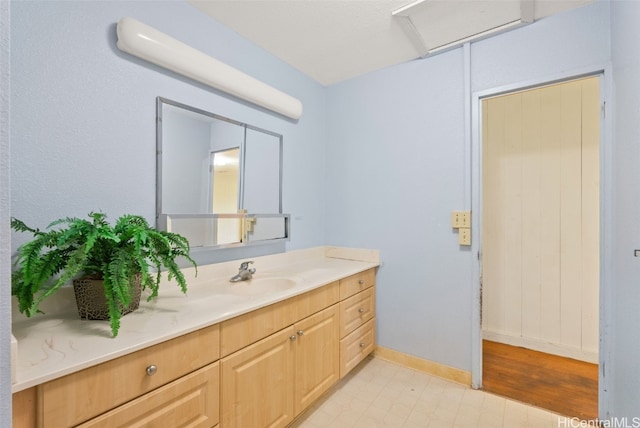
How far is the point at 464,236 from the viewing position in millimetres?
1982

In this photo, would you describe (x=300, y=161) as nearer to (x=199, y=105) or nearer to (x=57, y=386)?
(x=199, y=105)

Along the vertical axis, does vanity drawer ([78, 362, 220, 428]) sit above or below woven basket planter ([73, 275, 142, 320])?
below

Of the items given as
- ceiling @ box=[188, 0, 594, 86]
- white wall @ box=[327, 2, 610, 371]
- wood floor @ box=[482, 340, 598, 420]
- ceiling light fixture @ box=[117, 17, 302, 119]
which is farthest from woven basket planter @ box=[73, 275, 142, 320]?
wood floor @ box=[482, 340, 598, 420]

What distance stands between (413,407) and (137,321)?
5.37 ft

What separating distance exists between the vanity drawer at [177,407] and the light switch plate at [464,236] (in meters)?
1.68

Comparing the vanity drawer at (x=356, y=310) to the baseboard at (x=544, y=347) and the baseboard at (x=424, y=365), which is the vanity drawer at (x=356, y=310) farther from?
the baseboard at (x=544, y=347)

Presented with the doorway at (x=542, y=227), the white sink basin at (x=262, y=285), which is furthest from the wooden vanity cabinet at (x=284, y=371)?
the doorway at (x=542, y=227)

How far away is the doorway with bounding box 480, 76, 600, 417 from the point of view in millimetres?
2291

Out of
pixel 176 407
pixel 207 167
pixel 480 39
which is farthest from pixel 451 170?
pixel 176 407

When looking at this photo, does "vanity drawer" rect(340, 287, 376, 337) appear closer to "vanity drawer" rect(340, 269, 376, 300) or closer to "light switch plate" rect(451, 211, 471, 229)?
"vanity drawer" rect(340, 269, 376, 300)

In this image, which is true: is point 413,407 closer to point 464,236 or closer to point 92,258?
point 464,236

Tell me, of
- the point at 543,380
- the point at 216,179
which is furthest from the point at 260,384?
the point at 543,380

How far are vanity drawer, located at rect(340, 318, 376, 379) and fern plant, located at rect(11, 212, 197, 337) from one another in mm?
1236

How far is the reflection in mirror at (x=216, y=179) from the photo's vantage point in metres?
1.54
